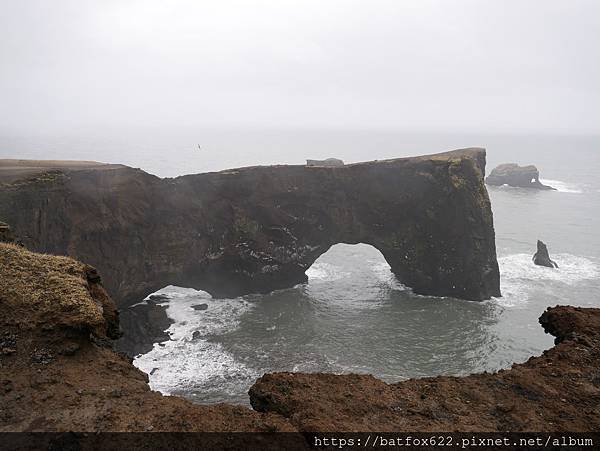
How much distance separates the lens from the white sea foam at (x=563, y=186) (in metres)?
83.5

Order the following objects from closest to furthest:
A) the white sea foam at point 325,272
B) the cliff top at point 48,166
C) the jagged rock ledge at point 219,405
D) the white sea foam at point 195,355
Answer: the jagged rock ledge at point 219,405 → the white sea foam at point 195,355 → the cliff top at point 48,166 → the white sea foam at point 325,272

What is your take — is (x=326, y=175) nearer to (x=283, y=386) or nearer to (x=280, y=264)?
(x=280, y=264)

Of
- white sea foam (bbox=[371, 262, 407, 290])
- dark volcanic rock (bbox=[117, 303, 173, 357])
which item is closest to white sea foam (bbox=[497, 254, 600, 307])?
white sea foam (bbox=[371, 262, 407, 290])

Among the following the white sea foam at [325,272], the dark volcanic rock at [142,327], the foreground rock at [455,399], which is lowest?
the dark volcanic rock at [142,327]

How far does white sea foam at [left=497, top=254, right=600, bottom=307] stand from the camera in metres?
35.5

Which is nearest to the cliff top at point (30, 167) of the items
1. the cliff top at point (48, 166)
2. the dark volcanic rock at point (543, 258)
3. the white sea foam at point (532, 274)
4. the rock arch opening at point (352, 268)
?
the cliff top at point (48, 166)

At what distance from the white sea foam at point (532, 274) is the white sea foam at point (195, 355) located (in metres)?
22.3

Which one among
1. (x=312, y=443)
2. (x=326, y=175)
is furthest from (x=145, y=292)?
(x=312, y=443)

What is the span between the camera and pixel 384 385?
1073cm

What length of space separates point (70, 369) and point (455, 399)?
31.3 ft

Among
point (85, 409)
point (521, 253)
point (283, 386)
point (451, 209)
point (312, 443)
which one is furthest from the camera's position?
point (521, 253)

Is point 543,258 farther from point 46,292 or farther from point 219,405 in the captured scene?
point 46,292

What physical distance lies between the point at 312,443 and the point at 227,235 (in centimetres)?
2744

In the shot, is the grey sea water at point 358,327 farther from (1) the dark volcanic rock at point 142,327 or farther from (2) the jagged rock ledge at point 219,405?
(2) the jagged rock ledge at point 219,405
